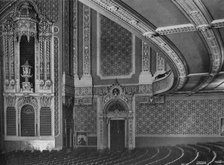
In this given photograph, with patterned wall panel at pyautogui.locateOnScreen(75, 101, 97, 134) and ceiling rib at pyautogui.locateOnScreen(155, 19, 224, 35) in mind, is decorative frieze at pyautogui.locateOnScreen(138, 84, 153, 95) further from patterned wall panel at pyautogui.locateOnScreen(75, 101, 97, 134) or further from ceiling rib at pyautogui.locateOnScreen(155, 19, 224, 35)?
ceiling rib at pyautogui.locateOnScreen(155, 19, 224, 35)

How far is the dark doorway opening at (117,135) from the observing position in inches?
420

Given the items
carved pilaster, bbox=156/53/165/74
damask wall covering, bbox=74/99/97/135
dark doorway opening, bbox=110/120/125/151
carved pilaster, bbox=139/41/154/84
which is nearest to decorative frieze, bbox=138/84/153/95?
carved pilaster, bbox=139/41/154/84

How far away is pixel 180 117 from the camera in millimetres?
10039

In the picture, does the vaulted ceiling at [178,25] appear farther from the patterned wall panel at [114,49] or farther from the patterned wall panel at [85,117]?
the patterned wall panel at [85,117]

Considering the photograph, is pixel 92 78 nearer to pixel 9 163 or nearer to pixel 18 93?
pixel 18 93

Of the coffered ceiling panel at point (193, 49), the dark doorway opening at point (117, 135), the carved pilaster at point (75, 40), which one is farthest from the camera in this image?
the carved pilaster at point (75, 40)

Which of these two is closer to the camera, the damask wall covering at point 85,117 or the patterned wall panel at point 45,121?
the patterned wall panel at point 45,121

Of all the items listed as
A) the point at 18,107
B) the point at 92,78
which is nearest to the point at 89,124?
the point at 92,78

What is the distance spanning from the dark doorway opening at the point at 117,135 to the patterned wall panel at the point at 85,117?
0.63 m

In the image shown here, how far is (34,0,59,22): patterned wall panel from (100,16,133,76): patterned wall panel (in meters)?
1.55

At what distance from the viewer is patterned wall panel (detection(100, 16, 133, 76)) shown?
35.3ft

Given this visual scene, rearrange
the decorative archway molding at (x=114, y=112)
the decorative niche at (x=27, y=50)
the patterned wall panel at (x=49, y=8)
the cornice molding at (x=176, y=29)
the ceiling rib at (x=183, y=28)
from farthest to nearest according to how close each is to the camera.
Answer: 1. the decorative archway molding at (x=114, y=112)
2. the patterned wall panel at (x=49, y=8)
3. the decorative niche at (x=27, y=50)
4. the cornice molding at (x=176, y=29)
5. the ceiling rib at (x=183, y=28)

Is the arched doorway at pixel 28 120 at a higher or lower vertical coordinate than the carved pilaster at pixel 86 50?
lower

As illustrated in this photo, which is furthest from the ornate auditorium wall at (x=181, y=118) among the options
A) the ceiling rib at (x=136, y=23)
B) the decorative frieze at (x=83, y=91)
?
the ceiling rib at (x=136, y=23)
